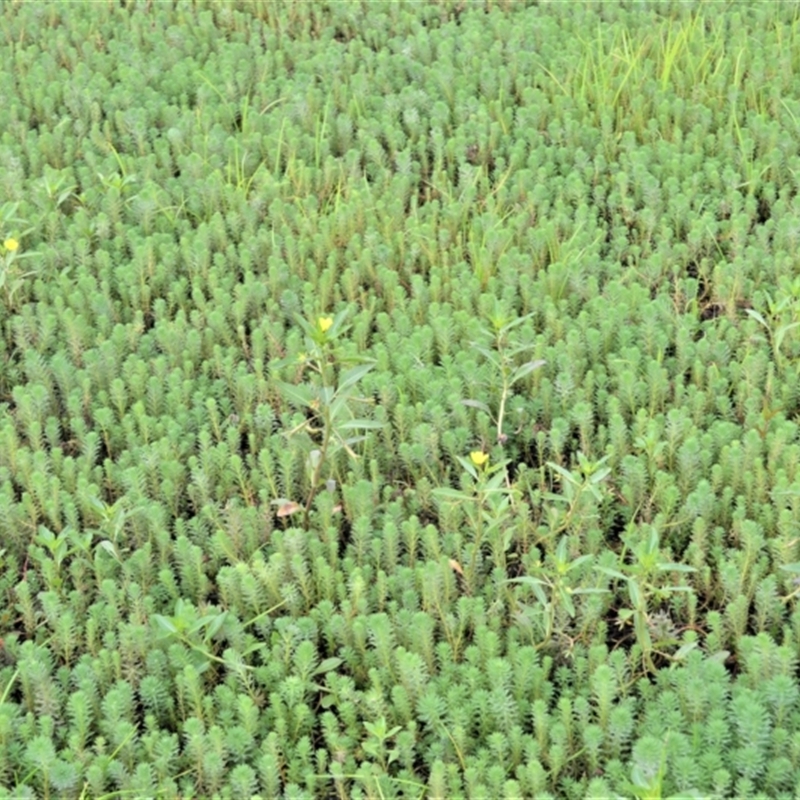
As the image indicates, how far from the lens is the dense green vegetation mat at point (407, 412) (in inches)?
120

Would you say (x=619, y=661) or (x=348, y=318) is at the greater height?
(x=348, y=318)

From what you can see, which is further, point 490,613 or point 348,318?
point 348,318

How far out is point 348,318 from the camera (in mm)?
4367

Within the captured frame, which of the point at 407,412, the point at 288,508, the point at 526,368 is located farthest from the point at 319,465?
the point at 526,368

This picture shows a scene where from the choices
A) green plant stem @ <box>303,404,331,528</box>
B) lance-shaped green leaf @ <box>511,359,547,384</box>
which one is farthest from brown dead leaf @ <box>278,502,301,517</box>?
lance-shaped green leaf @ <box>511,359,547,384</box>

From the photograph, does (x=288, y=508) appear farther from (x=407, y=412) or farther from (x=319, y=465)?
(x=407, y=412)

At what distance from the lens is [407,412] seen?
3.89 metres

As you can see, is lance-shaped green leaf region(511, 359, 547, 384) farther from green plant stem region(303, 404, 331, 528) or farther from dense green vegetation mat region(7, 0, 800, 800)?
green plant stem region(303, 404, 331, 528)

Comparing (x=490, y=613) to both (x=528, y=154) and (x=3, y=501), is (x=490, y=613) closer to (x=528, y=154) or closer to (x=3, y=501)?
(x=3, y=501)

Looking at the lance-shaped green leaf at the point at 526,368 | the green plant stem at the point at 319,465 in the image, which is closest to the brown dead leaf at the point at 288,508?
the green plant stem at the point at 319,465

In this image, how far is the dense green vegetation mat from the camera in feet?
9.97

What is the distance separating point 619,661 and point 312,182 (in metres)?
2.70

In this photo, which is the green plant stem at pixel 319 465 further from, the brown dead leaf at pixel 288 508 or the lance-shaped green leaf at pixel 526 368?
the lance-shaped green leaf at pixel 526 368

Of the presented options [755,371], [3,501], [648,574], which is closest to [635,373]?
[755,371]
